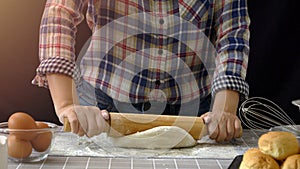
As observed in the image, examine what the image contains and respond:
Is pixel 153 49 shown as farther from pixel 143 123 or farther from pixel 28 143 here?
pixel 28 143

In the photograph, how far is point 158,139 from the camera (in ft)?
2.19

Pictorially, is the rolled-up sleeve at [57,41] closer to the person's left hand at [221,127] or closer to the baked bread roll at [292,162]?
the person's left hand at [221,127]

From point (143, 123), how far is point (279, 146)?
24cm

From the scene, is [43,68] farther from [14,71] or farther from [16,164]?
[14,71]

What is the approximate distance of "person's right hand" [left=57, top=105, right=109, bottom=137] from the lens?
0.67 metres

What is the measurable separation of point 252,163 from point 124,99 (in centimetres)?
38

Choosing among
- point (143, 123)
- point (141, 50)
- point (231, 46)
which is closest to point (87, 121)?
point (143, 123)

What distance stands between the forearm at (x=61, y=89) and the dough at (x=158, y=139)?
4.7 inches

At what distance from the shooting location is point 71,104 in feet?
2.43

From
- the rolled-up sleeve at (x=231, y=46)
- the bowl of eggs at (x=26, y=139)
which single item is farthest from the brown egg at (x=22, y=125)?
the rolled-up sleeve at (x=231, y=46)

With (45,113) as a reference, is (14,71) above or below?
above

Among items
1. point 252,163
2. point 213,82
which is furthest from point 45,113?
point 252,163

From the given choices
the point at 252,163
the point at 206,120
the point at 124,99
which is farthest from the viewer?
the point at 124,99

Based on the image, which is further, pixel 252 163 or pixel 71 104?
pixel 71 104
